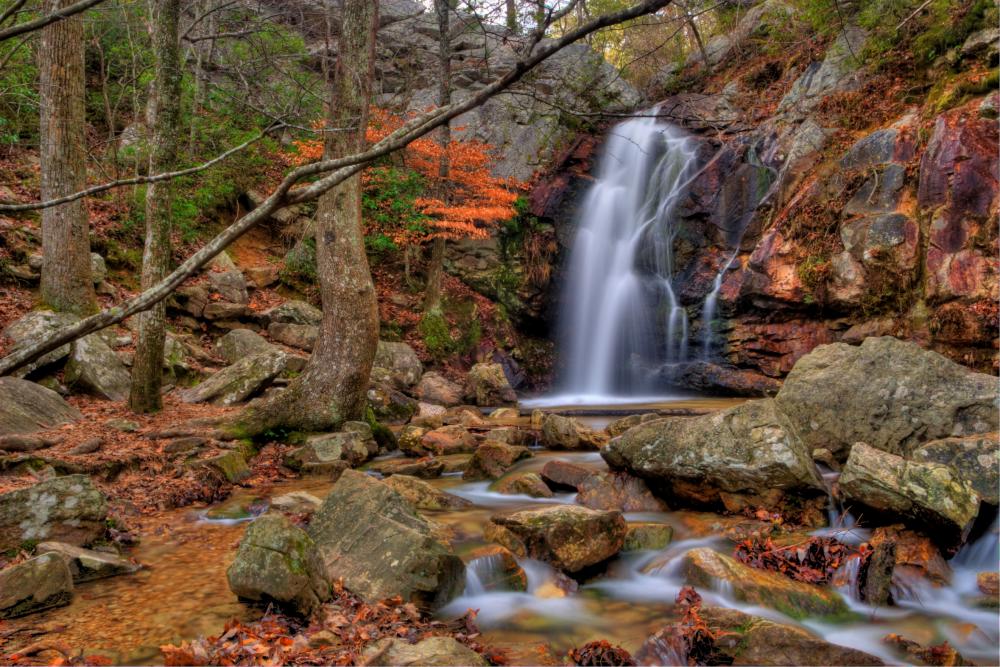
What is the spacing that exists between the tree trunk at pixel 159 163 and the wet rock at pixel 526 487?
4.47 m

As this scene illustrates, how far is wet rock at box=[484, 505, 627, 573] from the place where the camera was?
13.2 feet

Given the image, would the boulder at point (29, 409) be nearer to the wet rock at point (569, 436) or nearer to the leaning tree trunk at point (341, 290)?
the leaning tree trunk at point (341, 290)

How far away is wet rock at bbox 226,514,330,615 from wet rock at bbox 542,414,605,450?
4872mm

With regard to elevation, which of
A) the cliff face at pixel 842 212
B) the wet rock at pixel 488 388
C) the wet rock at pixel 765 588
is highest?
the cliff face at pixel 842 212

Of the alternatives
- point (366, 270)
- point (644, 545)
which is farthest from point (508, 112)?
point (644, 545)

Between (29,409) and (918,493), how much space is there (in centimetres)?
806

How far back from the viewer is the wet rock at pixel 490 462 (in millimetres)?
6449

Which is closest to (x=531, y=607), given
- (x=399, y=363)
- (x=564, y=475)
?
(x=564, y=475)

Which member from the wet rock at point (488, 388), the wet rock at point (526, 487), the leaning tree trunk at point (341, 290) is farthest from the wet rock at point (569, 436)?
the wet rock at point (488, 388)

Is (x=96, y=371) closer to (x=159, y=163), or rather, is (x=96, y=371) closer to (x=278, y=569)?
(x=159, y=163)

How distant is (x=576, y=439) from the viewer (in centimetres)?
773

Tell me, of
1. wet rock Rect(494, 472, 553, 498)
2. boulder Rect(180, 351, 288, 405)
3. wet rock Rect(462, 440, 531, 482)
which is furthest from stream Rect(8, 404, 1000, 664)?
boulder Rect(180, 351, 288, 405)

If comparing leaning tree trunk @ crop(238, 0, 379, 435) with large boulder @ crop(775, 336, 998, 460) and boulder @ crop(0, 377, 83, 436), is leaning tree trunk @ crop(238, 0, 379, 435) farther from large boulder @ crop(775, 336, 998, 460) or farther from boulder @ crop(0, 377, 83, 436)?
large boulder @ crop(775, 336, 998, 460)

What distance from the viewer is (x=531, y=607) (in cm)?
365
